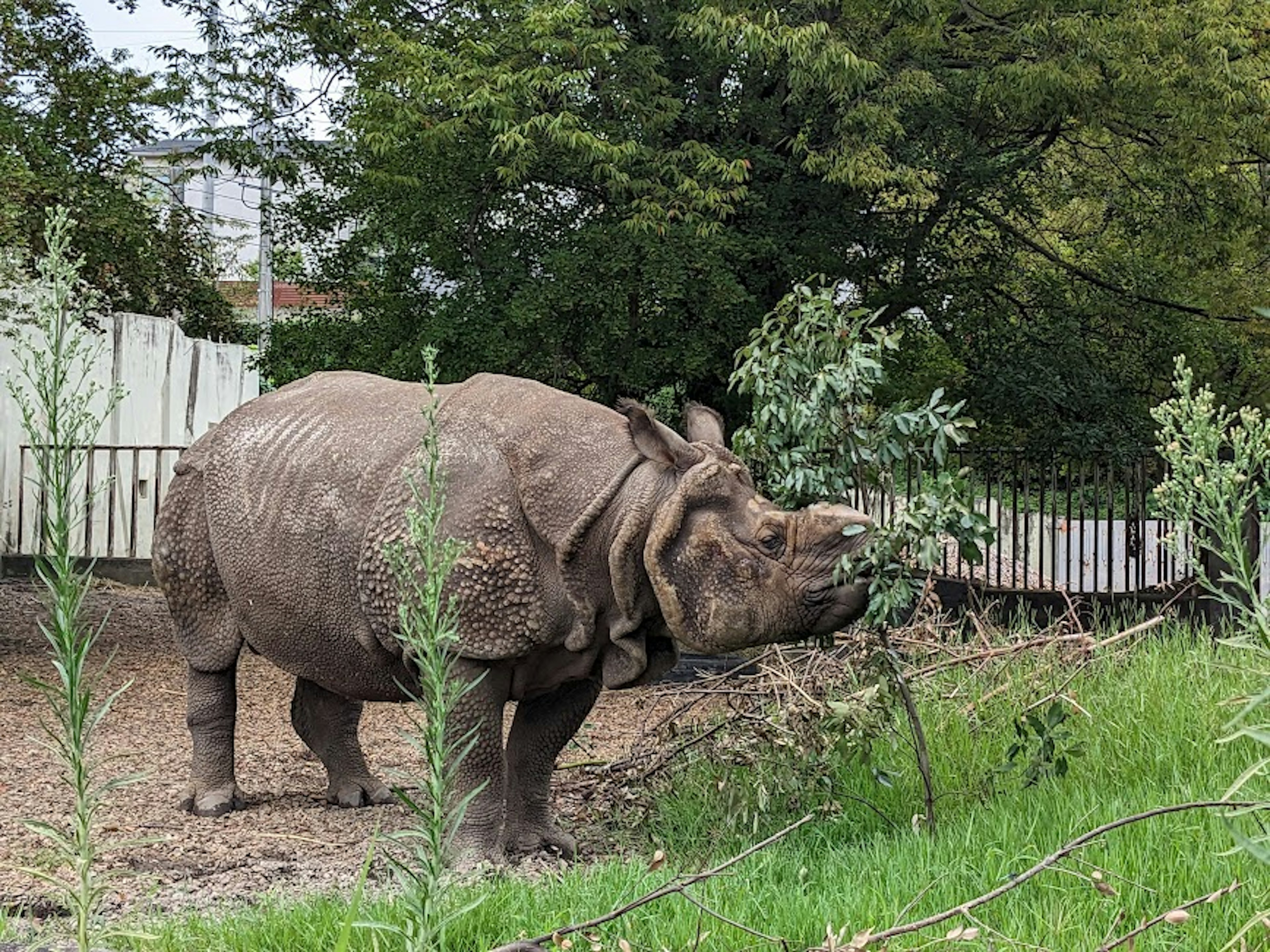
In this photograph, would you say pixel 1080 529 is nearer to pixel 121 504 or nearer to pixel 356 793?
pixel 356 793

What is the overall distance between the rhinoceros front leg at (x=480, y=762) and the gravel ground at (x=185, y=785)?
316 mm

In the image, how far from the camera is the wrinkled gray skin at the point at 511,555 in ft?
17.8

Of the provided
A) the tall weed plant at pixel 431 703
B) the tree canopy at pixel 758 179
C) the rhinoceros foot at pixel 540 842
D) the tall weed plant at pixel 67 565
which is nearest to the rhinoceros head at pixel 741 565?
the rhinoceros foot at pixel 540 842

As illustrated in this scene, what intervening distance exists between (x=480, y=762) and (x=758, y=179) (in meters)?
8.57

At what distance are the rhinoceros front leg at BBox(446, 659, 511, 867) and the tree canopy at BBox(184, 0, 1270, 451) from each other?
6.17 m

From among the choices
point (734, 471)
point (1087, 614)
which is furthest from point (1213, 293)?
point (734, 471)

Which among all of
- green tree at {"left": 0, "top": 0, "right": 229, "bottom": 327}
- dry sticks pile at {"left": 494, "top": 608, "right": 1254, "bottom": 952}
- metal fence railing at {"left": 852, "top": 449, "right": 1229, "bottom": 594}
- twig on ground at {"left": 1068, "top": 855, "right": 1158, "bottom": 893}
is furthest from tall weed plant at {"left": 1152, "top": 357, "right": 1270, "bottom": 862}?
green tree at {"left": 0, "top": 0, "right": 229, "bottom": 327}

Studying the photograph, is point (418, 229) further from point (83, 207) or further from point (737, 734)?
point (737, 734)

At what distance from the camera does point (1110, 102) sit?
12.9m

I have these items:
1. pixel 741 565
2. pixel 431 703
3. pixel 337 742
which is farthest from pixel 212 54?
pixel 431 703

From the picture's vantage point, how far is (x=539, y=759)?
6.19 meters

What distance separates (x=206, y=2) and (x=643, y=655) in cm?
1144

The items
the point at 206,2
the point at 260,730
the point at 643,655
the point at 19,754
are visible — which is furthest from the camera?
the point at 206,2

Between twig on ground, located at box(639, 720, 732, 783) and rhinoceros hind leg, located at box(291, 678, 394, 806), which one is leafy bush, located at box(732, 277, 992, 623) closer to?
twig on ground, located at box(639, 720, 732, 783)
